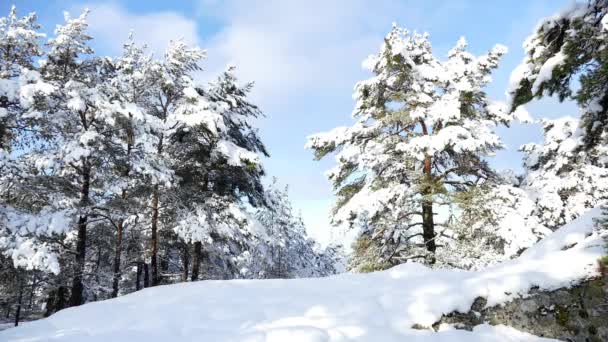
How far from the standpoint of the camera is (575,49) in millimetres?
4270

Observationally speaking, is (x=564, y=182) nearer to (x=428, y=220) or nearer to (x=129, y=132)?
(x=428, y=220)

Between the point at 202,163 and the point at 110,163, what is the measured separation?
315 centimetres

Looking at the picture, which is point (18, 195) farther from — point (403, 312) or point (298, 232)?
point (298, 232)

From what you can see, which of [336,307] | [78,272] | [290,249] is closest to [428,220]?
[336,307]

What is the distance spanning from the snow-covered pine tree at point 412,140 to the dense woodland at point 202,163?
53mm

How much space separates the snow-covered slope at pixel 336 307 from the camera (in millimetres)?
5113

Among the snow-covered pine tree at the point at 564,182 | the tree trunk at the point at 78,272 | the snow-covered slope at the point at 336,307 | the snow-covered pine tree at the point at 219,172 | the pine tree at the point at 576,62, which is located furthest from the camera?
the snow-covered pine tree at the point at 564,182

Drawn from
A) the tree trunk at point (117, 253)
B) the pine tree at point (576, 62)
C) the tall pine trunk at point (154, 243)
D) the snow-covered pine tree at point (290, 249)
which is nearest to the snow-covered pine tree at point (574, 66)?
the pine tree at point (576, 62)

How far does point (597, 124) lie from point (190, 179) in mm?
13476

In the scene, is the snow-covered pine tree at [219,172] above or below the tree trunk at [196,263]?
above

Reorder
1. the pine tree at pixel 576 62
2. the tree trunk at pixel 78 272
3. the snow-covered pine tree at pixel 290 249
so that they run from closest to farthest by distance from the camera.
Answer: the pine tree at pixel 576 62
the tree trunk at pixel 78 272
the snow-covered pine tree at pixel 290 249

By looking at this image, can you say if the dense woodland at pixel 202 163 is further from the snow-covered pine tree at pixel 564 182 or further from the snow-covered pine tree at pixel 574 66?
the snow-covered pine tree at pixel 574 66

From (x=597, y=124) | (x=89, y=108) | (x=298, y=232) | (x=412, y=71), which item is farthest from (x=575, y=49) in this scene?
(x=298, y=232)

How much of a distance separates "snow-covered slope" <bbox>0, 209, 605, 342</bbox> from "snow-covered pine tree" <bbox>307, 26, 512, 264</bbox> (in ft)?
14.9
